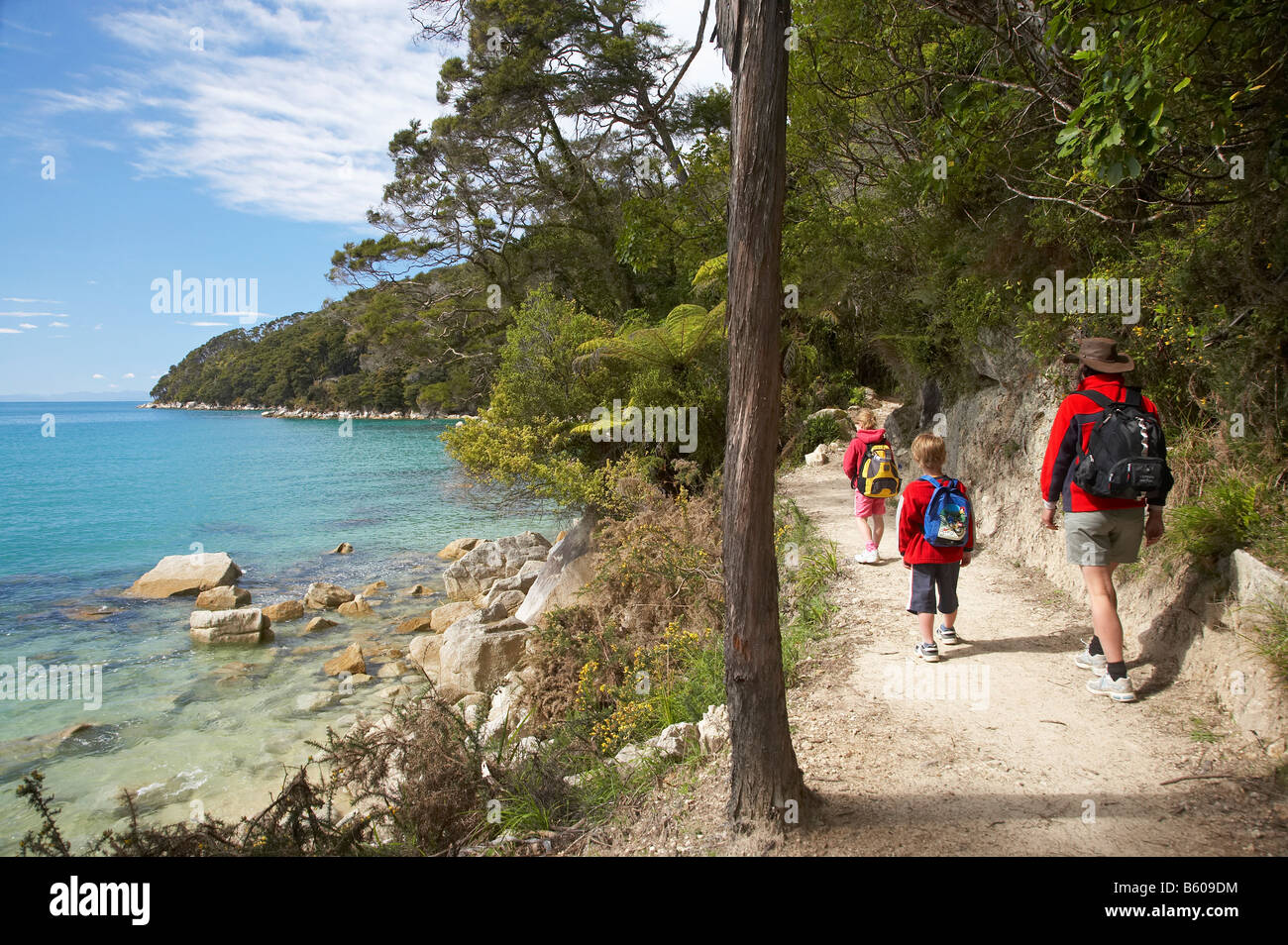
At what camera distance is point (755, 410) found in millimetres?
3068

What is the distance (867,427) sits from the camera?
26.3 feet

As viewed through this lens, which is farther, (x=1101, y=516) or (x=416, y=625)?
(x=416, y=625)

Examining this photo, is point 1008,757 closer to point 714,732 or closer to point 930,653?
point 930,653

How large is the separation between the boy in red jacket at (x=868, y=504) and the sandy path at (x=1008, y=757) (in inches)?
76.3

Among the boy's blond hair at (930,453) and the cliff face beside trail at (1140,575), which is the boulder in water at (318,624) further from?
the boy's blond hair at (930,453)

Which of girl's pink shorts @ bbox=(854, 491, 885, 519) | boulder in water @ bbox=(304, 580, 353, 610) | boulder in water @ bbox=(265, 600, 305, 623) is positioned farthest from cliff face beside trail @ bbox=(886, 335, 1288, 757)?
boulder in water @ bbox=(265, 600, 305, 623)

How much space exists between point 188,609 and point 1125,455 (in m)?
17.1

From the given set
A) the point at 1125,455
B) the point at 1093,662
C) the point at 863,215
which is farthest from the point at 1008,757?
the point at 863,215

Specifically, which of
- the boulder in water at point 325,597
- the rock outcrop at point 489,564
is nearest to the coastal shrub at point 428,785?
the rock outcrop at point 489,564

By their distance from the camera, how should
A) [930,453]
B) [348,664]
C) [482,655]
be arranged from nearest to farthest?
[930,453] → [482,655] → [348,664]

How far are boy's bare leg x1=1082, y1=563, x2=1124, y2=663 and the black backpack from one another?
1.65 feet

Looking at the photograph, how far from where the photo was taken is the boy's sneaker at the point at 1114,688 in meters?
4.24
